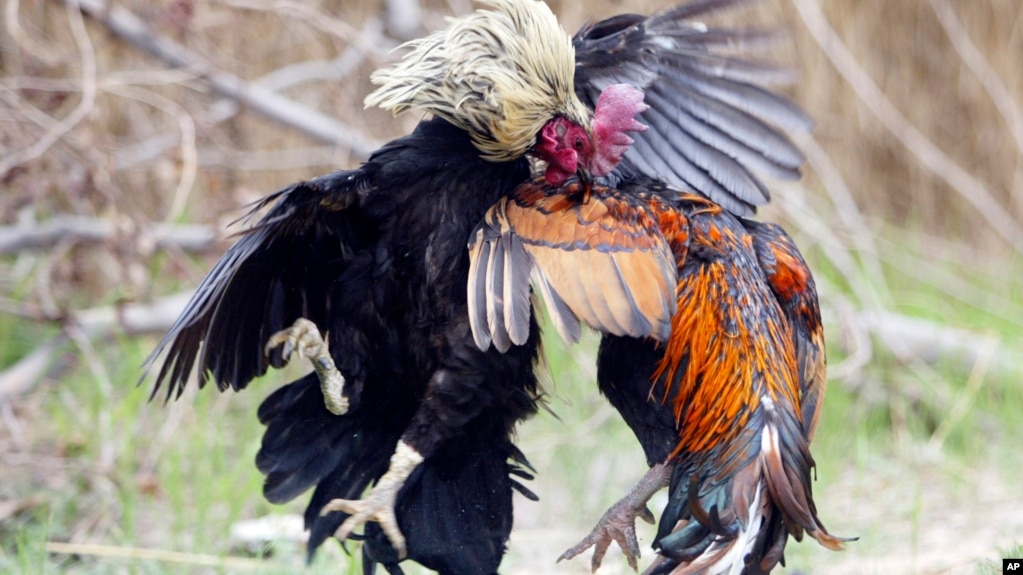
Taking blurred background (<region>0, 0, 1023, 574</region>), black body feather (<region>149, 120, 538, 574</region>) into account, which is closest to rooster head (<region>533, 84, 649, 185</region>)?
black body feather (<region>149, 120, 538, 574</region>)

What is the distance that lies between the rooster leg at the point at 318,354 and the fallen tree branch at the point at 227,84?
231 centimetres

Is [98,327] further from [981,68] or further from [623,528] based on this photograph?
[981,68]

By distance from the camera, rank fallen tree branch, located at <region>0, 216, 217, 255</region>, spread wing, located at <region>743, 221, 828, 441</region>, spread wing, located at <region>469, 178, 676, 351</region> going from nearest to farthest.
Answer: spread wing, located at <region>469, 178, 676, 351</region> < spread wing, located at <region>743, 221, 828, 441</region> < fallen tree branch, located at <region>0, 216, 217, 255</region>

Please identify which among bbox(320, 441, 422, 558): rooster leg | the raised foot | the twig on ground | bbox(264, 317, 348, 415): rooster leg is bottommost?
the raised foot

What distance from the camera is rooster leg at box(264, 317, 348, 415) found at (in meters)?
3.45

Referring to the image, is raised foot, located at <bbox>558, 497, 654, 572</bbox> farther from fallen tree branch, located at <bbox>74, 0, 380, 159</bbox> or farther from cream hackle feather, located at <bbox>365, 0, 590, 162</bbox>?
fallen tree branch, located at <bbox>74, 0, 380, 159</bbox>

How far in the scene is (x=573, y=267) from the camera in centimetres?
297

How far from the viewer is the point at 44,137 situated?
5.00 meters

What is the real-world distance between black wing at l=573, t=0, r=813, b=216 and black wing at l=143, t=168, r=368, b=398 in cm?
100

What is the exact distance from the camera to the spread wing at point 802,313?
3.30 metres

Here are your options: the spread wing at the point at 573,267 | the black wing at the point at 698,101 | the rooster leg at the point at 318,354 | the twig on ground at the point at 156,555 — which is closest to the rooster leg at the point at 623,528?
the spread wing at the point at 573,267

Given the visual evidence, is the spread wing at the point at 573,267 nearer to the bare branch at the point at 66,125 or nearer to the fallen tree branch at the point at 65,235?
the bare branch at the point at 66,125

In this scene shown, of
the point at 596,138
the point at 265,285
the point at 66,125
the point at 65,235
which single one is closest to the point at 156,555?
the point at 265,285

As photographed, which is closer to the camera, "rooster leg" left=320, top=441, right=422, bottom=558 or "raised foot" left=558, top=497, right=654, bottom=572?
"rooster leg" left=320, top=441, right=422, bottom=558
